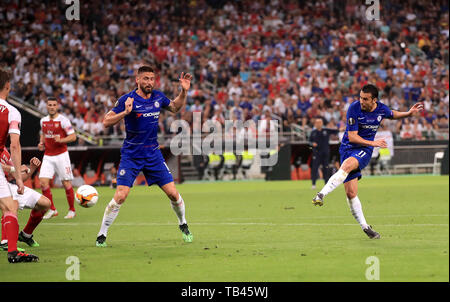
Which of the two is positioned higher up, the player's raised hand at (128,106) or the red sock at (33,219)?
the player's raised hand at (128,106)

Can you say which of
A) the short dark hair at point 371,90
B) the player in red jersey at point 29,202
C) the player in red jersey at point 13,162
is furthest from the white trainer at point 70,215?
the short dark hair at point 371,90

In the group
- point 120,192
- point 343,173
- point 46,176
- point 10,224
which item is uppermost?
point 343,173

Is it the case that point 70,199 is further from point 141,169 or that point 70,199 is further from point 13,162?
point 13,162

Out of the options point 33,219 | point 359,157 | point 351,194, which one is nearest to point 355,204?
point 351,194

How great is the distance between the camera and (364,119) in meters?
12.3

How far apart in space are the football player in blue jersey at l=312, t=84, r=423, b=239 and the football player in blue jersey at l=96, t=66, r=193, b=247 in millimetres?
2571

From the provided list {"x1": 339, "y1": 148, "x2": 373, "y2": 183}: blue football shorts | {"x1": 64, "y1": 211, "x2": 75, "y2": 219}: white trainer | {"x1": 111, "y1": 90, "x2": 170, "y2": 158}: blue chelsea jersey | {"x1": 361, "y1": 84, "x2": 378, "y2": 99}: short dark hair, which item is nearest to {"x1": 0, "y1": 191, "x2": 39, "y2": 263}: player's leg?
{"x1": 111, "y1": 90, "x2": 170, "y2": 158}: blue chelsea jersey

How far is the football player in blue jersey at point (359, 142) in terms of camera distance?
39.8 ft

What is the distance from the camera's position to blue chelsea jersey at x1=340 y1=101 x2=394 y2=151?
482 inches

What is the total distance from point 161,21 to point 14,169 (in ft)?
102

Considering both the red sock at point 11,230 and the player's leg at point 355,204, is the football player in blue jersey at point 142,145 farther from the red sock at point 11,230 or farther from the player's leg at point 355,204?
the player's leg at point 355,204

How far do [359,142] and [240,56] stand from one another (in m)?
25.7

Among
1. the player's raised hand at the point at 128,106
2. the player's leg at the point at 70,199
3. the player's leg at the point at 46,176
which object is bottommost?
the player's leg at the point at 70,199
